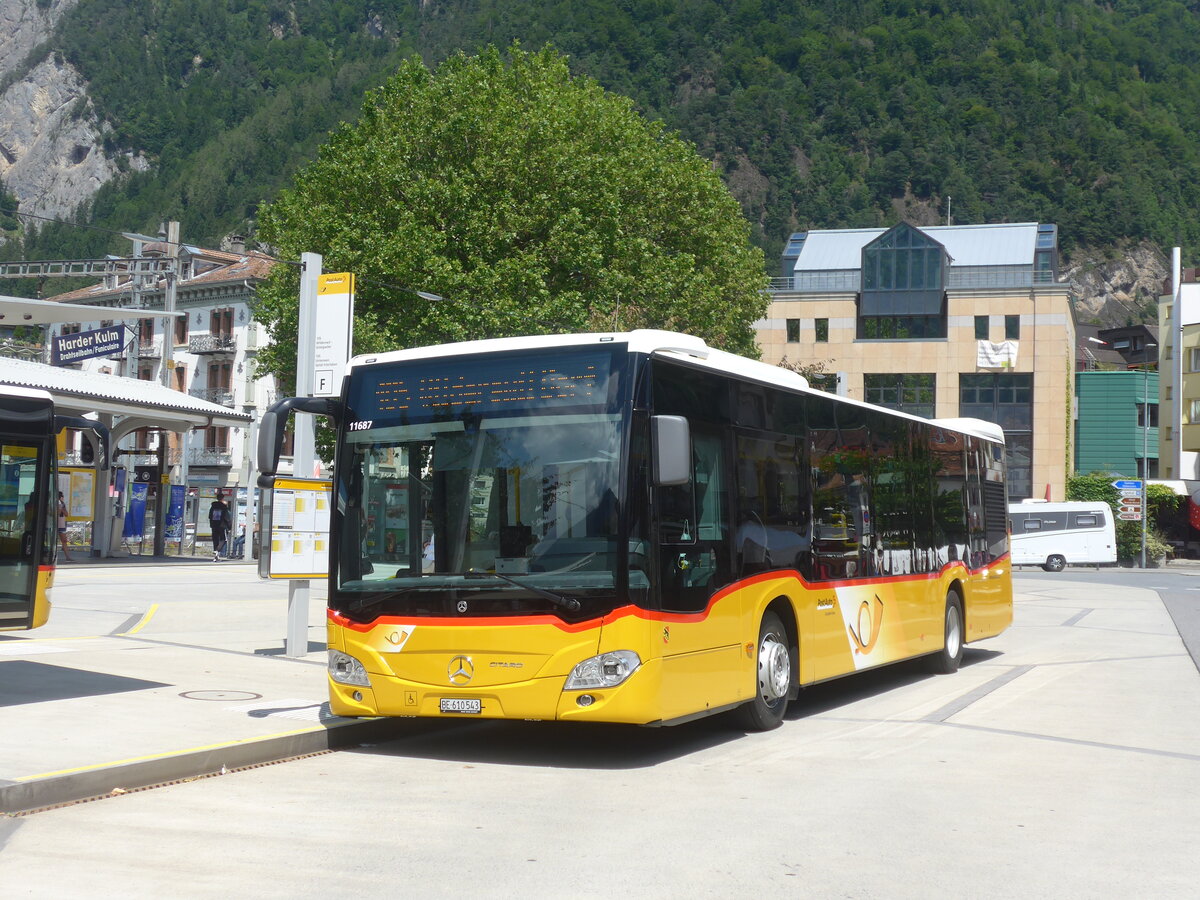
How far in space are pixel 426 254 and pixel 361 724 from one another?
2516 cm

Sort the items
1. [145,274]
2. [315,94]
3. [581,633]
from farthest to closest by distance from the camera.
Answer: [315,94]
[145,274]
[581,633]

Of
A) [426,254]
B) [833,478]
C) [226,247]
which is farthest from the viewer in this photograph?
[226,247]

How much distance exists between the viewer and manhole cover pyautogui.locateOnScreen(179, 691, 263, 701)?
11414mm

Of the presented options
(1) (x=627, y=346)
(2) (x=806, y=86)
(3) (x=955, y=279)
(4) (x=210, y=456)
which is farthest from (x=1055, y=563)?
(2) (x=806, y=86)

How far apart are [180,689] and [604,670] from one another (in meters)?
4.48

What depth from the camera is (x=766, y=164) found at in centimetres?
17112

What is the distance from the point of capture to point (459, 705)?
30.8 ft

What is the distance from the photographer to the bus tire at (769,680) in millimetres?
10867

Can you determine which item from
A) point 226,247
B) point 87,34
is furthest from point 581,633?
point 87,34

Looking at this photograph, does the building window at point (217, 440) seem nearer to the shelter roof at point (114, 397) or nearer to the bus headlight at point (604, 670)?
the shelter roof at point (114, 397)

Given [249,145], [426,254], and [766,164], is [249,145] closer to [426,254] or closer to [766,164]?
[766,164]

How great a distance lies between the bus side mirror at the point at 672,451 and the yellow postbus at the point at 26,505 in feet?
15.4

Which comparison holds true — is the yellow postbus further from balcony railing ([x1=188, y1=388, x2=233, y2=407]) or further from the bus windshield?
balcony railing ([x1=188, y1=388, x2=233, y2=407])

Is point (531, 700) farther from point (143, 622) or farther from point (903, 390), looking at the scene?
point (903, 390)
